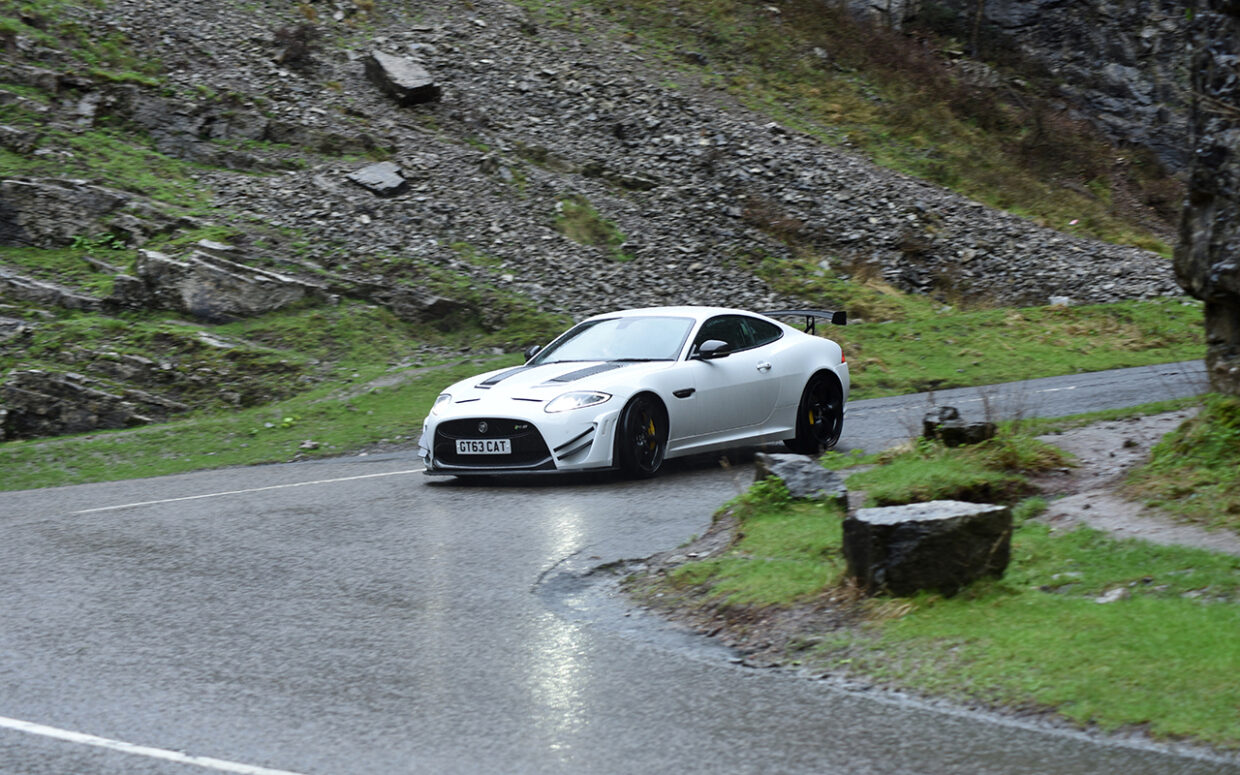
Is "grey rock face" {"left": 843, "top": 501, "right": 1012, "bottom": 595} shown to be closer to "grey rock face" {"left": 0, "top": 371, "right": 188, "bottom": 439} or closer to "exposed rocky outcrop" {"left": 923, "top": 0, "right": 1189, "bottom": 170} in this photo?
"grey rock face" {"left": 0, "top": 371, "right": 188, "bottom": 439}

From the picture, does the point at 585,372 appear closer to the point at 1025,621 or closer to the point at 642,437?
the point at 642,437

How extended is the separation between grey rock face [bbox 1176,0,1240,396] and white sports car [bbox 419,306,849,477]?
4.09 m

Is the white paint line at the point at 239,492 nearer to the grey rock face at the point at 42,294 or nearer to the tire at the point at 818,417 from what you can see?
the tire at the point at 818,417

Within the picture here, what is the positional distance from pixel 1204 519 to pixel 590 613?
3.38 m

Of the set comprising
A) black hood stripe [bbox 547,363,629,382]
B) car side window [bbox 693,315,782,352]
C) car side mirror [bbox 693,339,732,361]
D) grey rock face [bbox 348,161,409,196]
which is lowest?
black hood stripe [bbox 547,363,629,382]

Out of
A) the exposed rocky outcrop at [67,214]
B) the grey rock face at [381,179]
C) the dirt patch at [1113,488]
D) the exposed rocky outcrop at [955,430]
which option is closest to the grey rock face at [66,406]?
the exposed rocky outcrop at [67,214]

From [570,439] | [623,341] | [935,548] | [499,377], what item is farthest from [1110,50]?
[935,548]

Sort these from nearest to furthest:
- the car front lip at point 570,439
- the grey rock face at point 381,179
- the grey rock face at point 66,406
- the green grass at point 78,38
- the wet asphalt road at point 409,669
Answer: the wet asphalt road at point 409,669 < the car front lip at point 570,439 < the grey rock face at point 66,406 < the grey rock face at point 381,179 < the green grass at point 78,38

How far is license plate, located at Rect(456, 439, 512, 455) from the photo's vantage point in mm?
10828

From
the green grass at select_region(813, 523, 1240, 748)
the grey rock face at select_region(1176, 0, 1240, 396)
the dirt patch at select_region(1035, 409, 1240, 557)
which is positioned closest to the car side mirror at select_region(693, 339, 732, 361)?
the dirt patch at select_region(1035, 409, 1240, 557)

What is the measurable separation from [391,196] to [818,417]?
44.7 ft

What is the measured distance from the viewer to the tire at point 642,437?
10758 mm

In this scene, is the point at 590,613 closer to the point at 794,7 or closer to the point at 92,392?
the point at 92,392

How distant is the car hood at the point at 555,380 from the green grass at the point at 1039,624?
3.67 metres
